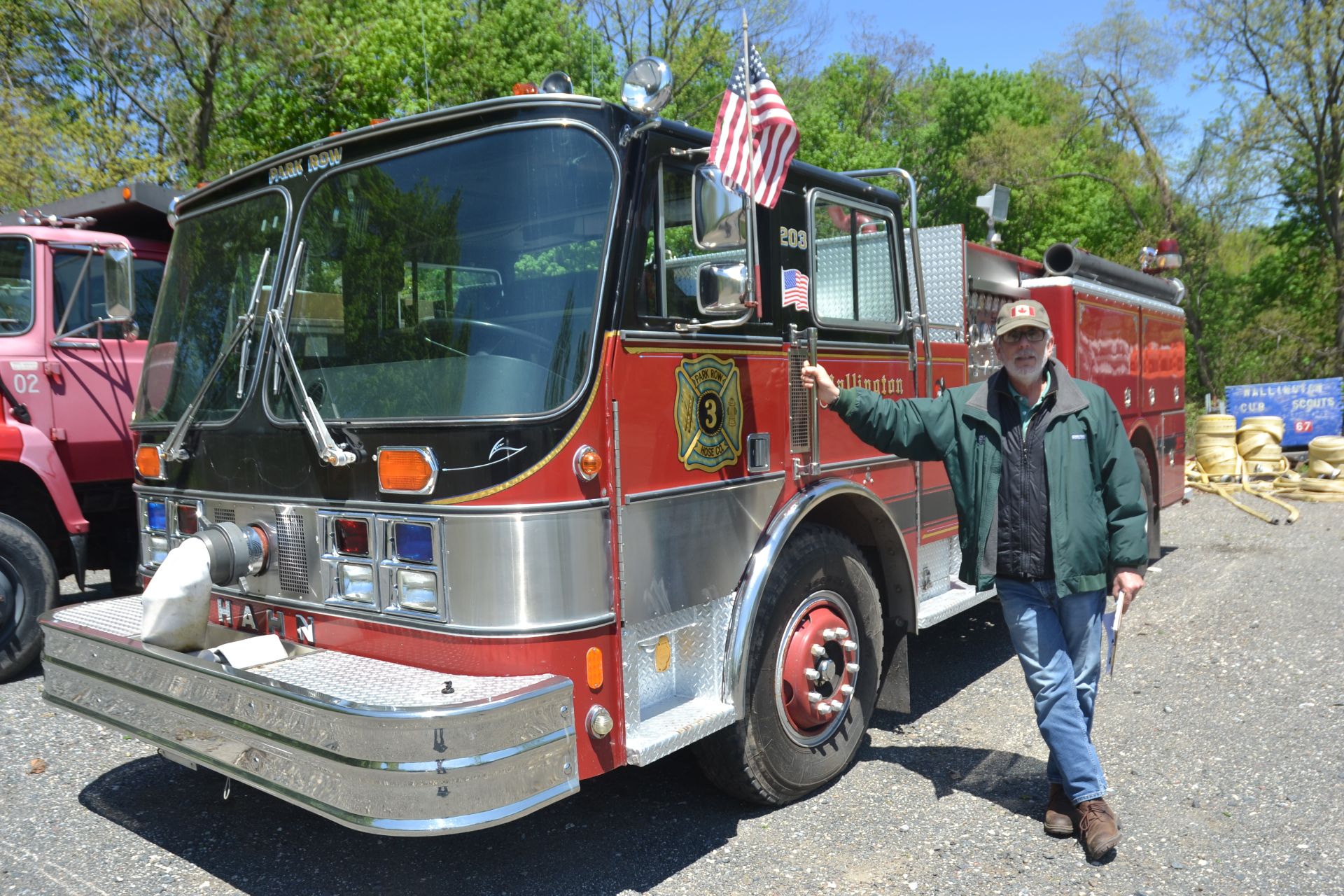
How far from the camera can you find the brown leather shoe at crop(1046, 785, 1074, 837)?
3.64 meters

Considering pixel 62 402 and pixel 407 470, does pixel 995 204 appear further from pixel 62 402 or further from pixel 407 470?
pixel 62 402

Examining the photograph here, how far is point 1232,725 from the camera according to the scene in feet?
15.6

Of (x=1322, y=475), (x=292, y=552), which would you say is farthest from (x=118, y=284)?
(x=1322, y=475)

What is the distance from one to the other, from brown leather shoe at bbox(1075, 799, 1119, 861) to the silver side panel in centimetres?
151

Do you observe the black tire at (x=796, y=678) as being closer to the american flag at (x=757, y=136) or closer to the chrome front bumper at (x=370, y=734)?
the chrome front bumper at (x=370, y=734)

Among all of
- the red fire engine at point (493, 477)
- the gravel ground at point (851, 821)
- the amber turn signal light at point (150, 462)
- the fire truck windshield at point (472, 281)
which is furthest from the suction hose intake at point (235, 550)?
the gravel ground at point (851, 821)

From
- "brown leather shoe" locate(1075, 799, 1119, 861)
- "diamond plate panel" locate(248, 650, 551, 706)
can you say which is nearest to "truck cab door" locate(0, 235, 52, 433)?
"diamond plate panel" locate(248, 650, 551, 706)

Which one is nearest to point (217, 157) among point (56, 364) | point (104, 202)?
point (104, 202)

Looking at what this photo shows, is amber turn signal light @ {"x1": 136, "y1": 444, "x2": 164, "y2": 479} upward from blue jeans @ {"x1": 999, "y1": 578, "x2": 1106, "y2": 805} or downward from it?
upward

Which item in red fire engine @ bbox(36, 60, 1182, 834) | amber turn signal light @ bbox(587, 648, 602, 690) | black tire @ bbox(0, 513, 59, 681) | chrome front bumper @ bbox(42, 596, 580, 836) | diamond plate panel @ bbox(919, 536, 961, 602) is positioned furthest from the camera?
black tire @ bbox(0, 513, 59, 681)

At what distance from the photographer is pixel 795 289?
151 inches

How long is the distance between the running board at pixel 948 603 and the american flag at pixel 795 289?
160 centimetres

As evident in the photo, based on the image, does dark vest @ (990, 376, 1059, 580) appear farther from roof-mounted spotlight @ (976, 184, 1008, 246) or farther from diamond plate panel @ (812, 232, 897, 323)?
roof-mounted spotlight @ (976, 184, 1008, 246)

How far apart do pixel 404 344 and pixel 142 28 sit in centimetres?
1568
